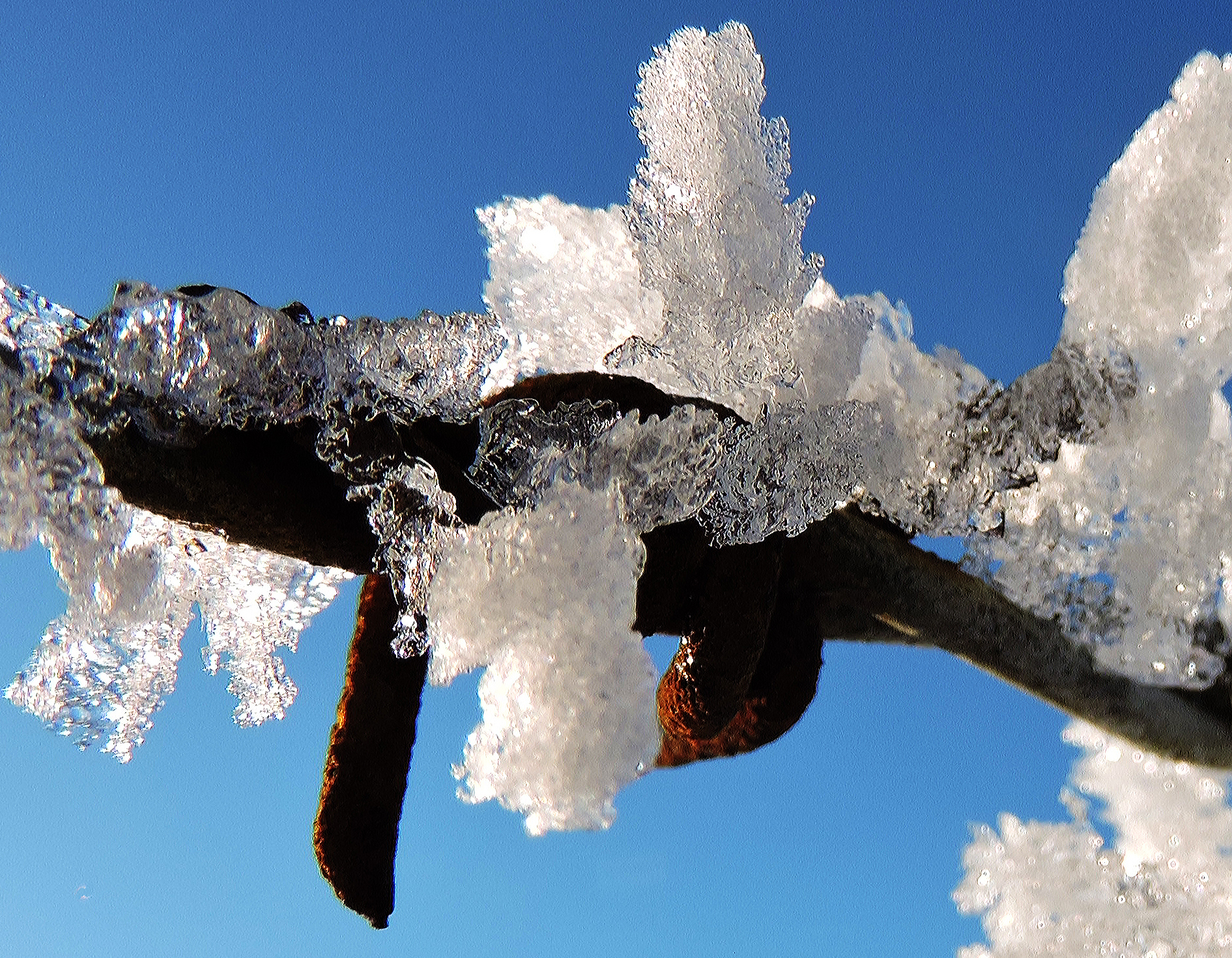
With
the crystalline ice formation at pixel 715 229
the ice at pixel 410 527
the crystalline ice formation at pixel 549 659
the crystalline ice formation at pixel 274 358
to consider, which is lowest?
the crystalline ice formation at pixel 549 659

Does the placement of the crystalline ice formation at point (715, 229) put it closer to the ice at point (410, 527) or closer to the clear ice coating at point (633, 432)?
the clear ice coating at point (633, 432)

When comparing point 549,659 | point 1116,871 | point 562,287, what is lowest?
point 549,659

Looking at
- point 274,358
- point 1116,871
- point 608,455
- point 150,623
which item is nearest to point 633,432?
point 608,455

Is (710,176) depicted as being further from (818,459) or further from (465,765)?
(465,765)

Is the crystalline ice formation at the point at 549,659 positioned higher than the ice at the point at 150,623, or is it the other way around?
the ice at the point at 150,623

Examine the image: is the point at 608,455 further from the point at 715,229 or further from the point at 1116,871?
the point at 1116,871

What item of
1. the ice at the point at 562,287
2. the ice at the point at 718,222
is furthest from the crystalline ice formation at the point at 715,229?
the ice at the point at 562,287

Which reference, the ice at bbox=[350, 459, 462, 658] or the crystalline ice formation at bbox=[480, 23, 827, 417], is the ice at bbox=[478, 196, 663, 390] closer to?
the crystalline ice formation at bbox=[480, 23, 827, 417]

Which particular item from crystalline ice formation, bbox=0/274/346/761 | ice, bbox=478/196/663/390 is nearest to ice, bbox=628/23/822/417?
ice, bbox=478/196/663/390
